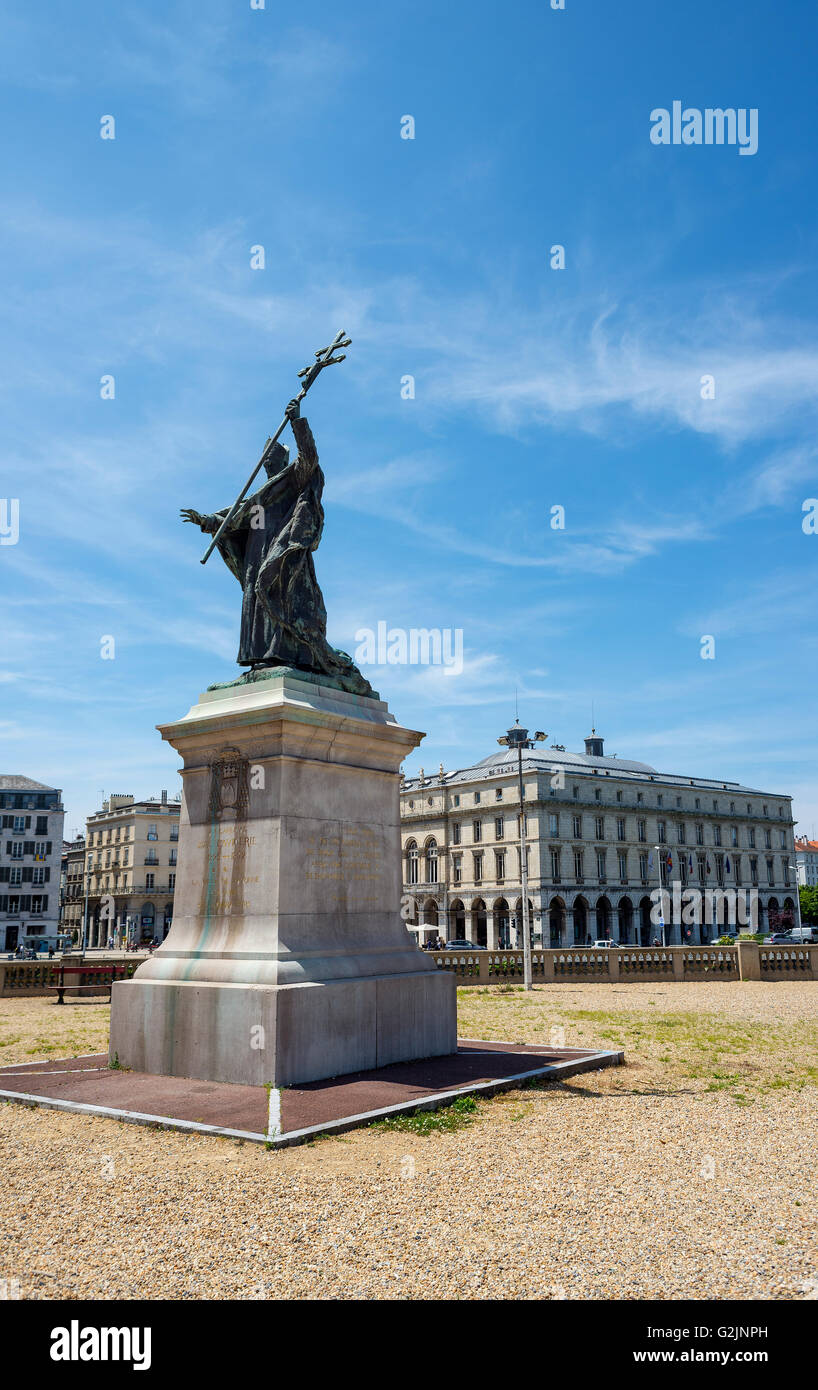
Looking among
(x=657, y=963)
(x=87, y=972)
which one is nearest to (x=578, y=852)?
(x=657, y=963)

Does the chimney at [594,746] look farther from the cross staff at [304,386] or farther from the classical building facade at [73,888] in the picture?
the cross staff at [304,386]

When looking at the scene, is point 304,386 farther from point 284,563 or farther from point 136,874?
point 136,874

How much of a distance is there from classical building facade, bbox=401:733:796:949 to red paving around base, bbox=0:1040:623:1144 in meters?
71.3

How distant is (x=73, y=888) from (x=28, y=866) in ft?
95.1

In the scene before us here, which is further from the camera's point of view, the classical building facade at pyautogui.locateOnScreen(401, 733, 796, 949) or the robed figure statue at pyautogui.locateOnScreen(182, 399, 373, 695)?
the classical building facade at pyautogui.locateOnScreen(401, 733, 796, 949)

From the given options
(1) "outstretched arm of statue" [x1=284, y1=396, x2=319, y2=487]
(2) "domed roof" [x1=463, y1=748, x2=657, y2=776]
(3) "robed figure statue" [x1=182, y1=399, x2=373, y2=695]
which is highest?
(2) "domed roof" [x1=463, y1=748, x2=657, y2=776]

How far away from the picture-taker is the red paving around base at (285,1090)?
26.0 ft

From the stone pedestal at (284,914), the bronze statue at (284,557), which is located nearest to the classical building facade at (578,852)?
the bronze statue at (284,557)

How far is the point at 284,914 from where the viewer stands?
9961mm

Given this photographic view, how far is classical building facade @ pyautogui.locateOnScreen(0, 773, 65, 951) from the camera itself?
89688 millimetres
